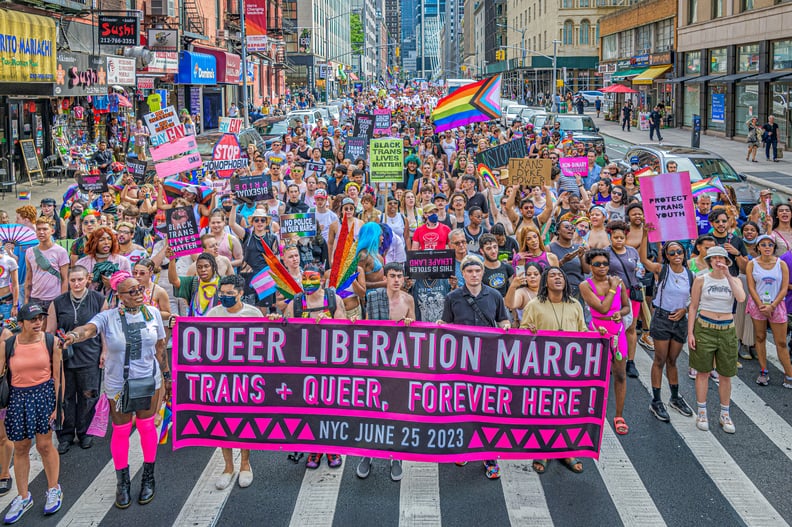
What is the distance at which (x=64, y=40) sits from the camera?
2305 centimetres

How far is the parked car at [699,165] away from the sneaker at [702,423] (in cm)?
945

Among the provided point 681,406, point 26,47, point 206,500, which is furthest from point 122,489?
point 26,47

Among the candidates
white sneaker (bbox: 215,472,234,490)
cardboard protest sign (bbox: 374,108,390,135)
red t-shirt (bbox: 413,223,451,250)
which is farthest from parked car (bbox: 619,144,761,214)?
white sneaker (bbox: 215,472,234,490)

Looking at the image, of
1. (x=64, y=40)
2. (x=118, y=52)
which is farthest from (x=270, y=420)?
(x=118, y=52)

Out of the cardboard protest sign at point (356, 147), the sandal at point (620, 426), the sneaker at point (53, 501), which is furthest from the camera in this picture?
the cardboard protest sign at point (356, 147)

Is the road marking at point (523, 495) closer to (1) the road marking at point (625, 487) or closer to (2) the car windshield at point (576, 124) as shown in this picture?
(1) the road marking at point (625, 487)

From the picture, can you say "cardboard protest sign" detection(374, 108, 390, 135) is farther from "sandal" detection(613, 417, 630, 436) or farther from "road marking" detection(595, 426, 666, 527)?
"road marking" detection(595, 426, 666, 527)

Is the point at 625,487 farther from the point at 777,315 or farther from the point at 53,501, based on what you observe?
the point at 53,501

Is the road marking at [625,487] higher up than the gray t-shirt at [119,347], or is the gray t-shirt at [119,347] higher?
the gray t-shirt at [119,347]

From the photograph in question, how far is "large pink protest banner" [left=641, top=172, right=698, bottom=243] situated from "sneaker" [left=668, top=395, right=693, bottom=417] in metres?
1.97

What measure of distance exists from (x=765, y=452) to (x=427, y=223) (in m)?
4.58

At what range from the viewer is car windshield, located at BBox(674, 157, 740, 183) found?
16.5 metres

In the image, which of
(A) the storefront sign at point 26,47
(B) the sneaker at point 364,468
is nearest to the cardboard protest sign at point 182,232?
(B) the sneaker at point 364,468

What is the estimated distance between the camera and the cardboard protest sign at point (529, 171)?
39.7 feet
